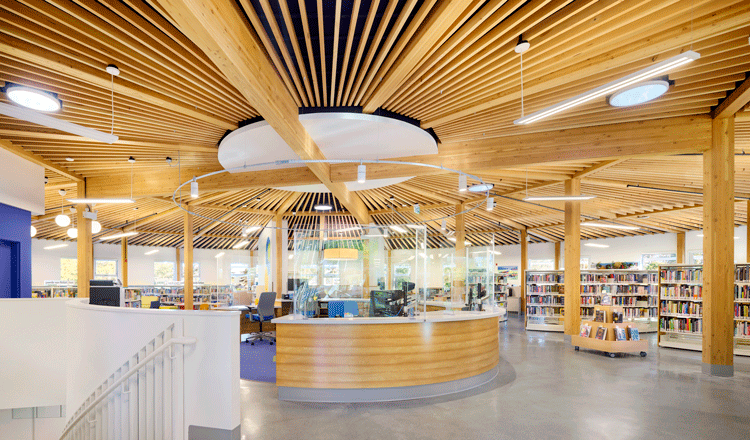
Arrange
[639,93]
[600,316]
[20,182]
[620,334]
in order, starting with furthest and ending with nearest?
[600,316] → [620,334] → [20,182] → [639,93]

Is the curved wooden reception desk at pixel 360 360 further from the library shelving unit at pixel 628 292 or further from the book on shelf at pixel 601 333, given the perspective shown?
the library shelving unit at pixel 628 292

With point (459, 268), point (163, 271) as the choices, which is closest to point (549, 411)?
point (459, 268)

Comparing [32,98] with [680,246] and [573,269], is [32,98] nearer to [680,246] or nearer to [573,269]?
[573,269]

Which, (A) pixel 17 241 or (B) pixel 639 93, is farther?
(A) pixel 17 241

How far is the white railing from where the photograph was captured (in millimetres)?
4086

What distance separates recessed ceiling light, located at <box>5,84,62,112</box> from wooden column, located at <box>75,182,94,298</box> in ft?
17.1

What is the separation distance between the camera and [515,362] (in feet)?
24.2

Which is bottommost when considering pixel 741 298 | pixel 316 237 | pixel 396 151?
pixel 741 298

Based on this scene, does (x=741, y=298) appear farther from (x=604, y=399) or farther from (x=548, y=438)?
(x=548, y=438)

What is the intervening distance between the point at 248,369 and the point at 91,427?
256cm

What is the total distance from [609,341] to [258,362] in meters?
6.61

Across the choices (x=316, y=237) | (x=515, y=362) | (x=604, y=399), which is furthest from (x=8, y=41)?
(x=515, y=362)

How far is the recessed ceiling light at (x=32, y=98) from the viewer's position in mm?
4504

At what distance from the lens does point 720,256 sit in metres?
6.22
